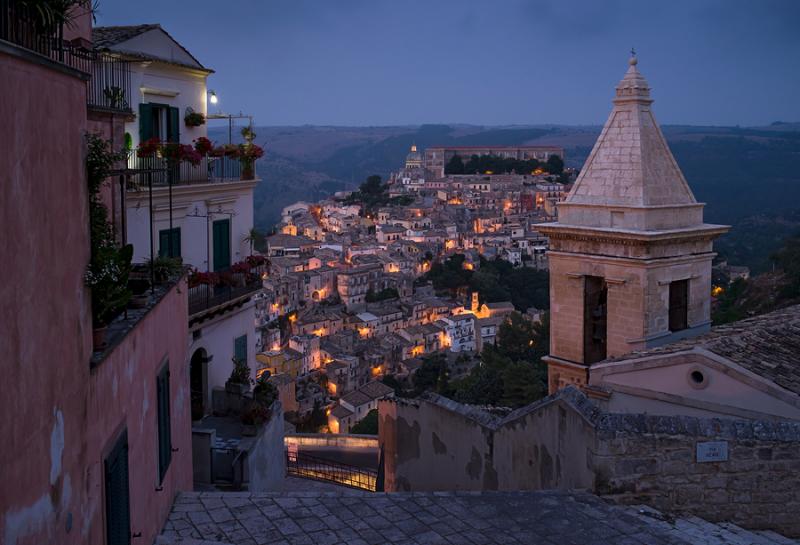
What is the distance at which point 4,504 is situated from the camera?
151 inches

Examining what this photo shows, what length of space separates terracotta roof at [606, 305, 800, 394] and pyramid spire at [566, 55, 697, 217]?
2103mm

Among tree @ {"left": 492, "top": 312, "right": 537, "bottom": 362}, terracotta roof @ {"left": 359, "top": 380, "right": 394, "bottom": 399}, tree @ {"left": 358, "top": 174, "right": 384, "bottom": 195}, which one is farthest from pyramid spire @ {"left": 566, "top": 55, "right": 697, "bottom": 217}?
tree @ {"left": 358, "top": 174, "right": 384, "bottom": 195}

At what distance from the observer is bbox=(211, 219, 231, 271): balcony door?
50.1 feet

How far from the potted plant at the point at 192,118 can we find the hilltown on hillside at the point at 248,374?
1.3 inches

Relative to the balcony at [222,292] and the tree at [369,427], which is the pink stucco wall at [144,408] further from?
the tree at [369,427]

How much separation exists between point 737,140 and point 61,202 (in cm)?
19003

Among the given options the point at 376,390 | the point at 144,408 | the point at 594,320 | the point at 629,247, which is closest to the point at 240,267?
the point at 594,320

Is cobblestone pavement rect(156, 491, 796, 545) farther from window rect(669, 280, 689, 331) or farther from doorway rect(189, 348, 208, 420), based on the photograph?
doorway rect(189, 348, 208, 420)

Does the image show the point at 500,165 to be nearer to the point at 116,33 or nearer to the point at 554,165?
the point at 554,165

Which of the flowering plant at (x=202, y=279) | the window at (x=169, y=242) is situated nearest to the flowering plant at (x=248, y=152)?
the window at (x=169, y=242)

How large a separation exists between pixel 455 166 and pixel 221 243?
150180 mm

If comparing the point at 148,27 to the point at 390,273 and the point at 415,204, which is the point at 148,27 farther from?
the point at 415,204

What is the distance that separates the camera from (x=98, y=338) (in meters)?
5.39

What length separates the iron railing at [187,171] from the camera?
42.1 ft
